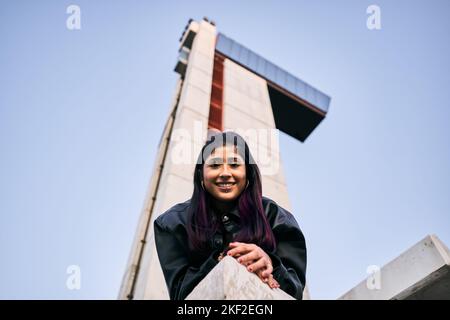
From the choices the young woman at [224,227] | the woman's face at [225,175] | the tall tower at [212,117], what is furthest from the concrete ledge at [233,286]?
the tall tower at [212,117]

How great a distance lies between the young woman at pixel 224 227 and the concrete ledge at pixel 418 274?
255 centimetres

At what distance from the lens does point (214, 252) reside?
1.98 metres

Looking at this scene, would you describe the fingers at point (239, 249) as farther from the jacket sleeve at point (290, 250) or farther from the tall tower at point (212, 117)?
the tall tower at point (212, 117)

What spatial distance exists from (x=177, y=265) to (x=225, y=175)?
2.04ft

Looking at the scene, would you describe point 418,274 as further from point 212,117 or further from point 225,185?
point 212,117

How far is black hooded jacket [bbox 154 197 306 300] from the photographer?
1891 mm

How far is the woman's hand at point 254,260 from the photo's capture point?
1.53 m

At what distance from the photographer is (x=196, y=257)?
2.03m

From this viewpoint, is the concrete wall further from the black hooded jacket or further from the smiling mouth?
the smiling mouth

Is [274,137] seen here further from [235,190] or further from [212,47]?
[235,190]

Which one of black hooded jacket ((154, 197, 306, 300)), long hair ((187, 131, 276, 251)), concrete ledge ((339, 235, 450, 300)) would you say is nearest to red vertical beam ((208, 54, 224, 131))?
concrete ledge ((339, 235, 450, 300))

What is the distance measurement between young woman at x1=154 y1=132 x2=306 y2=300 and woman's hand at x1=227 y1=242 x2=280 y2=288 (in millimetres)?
→ 26

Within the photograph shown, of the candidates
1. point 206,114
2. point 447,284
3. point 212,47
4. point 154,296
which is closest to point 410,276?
point 447,284

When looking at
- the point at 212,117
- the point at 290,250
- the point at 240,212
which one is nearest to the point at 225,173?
the point at 240,212
